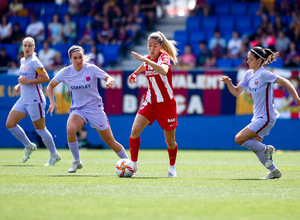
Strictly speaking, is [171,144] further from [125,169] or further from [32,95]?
[32,95]

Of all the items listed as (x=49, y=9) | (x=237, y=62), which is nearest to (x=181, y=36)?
(x=237, y=62)

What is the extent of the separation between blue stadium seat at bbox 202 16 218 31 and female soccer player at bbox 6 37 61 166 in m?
11.6

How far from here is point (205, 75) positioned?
18719 mm

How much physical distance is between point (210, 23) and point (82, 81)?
43.7 ft

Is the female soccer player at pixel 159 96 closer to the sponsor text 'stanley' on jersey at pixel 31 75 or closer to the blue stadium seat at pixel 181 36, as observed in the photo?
the sponsor text 'stanley' on jersey at pixel 31 75

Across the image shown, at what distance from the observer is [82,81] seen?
990 cm

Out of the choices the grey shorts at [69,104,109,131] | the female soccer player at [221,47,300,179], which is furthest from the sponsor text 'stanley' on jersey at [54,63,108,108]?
the female soccer player at [221,47,300,179]

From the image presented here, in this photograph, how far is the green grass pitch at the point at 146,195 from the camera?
19.3 ft

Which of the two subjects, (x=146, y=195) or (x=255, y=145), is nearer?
(x=146, y=195)

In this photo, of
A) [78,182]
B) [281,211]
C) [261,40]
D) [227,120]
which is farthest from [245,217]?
[261,40]

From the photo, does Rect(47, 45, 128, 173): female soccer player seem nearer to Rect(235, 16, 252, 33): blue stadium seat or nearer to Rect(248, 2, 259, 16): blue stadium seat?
Rect(235, 16, 252, 33): blue stadium seat

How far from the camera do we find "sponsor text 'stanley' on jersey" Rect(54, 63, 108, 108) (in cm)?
991

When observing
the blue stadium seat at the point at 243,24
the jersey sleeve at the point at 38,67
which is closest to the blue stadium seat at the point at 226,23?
the blue stadium seat at the point at 243,24

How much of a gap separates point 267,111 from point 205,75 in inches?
372
